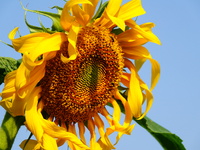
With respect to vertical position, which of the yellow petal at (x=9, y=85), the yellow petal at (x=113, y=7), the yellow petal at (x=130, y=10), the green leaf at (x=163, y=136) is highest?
the yellow petal at (x=113, y=7)

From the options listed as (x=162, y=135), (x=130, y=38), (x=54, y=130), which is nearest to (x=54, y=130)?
(x=54, y=130)

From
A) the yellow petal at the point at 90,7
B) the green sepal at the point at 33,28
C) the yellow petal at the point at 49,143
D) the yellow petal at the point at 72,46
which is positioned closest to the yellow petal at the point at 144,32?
the yellow petal at the point at 90,7

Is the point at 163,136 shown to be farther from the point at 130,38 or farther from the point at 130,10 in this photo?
the point at 130,10

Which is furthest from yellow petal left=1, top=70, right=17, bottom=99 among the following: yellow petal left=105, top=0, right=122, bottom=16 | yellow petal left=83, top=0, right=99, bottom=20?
yellow petal left=105, top=0, right=122, bottom=16

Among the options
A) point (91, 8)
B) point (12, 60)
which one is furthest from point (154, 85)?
point (12, 60)

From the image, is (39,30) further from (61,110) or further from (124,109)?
(124,109)

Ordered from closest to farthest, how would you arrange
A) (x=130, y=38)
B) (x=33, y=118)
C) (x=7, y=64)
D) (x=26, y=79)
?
(x=26, y=79)
(x=33, y=118)
(x=7, y=64)
(x=130, y=38)

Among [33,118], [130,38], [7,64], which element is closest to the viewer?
[33,118]

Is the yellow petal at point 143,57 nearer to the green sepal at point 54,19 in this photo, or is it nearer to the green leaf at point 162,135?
the green leaf at point 162,135

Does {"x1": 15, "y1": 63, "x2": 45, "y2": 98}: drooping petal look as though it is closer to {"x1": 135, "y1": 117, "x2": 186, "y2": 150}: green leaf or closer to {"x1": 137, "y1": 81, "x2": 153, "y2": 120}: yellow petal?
{"x1": 137, "y1": 81, "x2": 153, "y2": 120}: yellow petal
